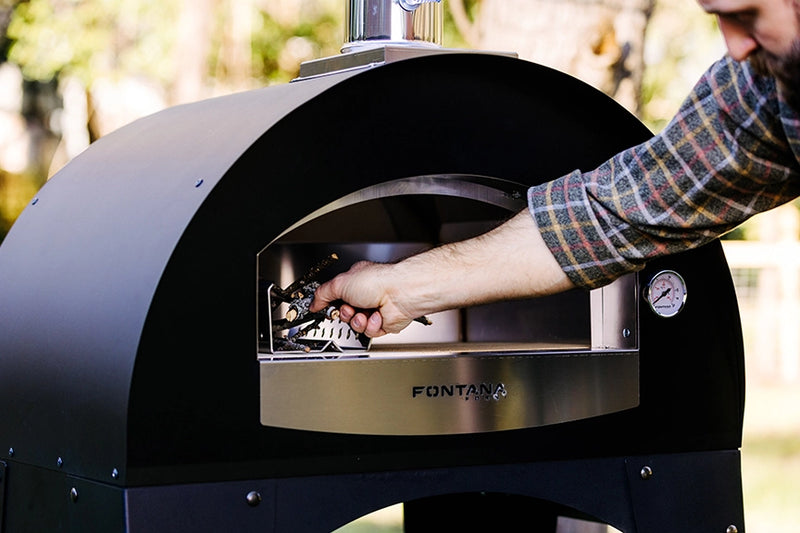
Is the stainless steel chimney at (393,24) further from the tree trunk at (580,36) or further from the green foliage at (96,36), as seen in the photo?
the green foliage at (96,36)

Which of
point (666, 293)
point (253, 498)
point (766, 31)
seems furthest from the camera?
point (666, 293)

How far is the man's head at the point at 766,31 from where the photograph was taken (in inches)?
53.2

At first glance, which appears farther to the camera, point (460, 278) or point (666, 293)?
point (666, 293)

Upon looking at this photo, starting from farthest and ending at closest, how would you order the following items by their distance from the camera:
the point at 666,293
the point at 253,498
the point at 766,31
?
the point at 666,293, the point at 253,498, the point at 766,31

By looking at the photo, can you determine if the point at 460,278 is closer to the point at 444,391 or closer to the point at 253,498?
the point at 444,391

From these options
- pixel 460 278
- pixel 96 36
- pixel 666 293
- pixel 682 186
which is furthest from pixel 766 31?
pixel 96 36

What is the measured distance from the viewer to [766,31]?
1369 millimetres

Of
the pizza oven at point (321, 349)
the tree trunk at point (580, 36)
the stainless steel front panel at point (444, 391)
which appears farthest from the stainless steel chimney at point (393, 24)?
the tree trunk at point (580, 36)

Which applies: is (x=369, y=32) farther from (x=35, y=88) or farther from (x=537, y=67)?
(x=35, y=88)

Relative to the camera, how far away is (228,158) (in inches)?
68.6

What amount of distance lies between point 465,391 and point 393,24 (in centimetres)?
64

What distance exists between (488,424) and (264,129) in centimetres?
57

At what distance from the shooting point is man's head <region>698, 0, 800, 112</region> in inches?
53.2

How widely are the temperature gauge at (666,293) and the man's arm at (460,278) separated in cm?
25
